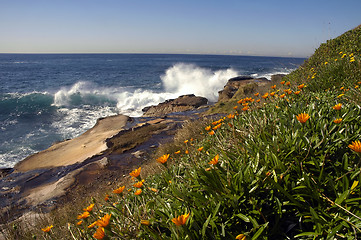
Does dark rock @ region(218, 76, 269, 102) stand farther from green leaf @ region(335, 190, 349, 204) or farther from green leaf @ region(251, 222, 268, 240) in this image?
green leaf @ region(251, 222, 268, 240)

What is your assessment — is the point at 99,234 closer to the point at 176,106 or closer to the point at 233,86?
the point at 176,106

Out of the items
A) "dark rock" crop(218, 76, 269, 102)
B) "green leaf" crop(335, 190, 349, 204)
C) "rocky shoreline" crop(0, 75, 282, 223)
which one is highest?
"green leaf" crop(335, 190, 349, 204)

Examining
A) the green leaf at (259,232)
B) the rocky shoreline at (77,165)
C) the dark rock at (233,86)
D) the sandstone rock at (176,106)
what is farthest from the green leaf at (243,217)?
the dark rock at (233,86)

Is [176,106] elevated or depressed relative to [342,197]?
depressed

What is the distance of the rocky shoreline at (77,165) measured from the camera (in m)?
6.68

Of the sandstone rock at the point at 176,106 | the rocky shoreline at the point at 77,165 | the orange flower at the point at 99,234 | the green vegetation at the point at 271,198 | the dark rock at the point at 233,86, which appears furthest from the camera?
the dark rock at the point at 233,86

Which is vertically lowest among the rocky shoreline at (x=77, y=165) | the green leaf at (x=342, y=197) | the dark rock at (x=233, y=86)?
the rocky shoreline at (x=77, y=165)

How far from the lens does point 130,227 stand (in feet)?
6.76

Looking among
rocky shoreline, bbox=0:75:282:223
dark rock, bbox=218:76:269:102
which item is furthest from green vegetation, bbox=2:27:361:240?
dark rock, bbox=218:76:269:102

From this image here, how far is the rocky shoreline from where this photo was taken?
6676mm

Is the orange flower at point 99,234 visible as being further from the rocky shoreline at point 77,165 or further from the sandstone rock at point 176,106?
the sandstone rock at point 176,106

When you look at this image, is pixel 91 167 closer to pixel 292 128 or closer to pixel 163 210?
pixel 163 210

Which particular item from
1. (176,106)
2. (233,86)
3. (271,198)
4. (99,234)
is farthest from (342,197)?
(233,86)

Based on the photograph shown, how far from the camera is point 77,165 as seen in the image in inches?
340
